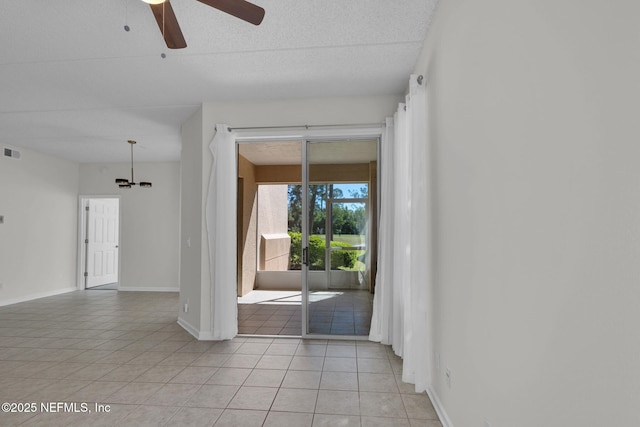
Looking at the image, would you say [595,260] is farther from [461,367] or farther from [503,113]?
[461,367]

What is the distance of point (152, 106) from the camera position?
4117 millimetres

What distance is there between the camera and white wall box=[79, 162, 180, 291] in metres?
7.08

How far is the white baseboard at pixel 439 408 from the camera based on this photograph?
212 centimetres

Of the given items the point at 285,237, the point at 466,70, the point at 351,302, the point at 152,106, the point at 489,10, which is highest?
the point at 152,106

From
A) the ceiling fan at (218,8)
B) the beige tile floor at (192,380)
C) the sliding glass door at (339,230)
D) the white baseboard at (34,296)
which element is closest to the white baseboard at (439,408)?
the beige tile floor at (192,380)

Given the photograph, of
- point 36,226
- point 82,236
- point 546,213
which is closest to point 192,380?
point 546,213

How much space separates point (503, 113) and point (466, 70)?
0.54 meters

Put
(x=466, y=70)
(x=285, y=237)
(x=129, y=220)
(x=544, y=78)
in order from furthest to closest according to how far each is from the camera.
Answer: (x=285, y=237)
(x=129, y=220)
(x=466, y=70)
(x=544, y=78)

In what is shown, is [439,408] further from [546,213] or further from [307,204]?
[307,204]

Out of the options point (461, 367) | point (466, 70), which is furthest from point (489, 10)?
point (461, 367)

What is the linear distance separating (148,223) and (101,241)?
1.54m

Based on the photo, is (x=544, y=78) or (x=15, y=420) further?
(x=15, y=420)

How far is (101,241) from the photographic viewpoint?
25.4 feet

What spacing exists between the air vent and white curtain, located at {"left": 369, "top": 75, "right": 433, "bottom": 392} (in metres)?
6.27
